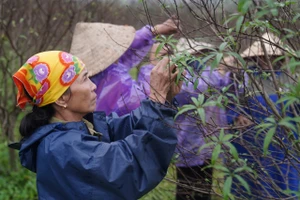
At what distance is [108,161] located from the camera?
2006 millimetres

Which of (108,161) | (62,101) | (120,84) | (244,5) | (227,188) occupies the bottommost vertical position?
(120,84)

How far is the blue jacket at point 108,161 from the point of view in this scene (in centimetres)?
200

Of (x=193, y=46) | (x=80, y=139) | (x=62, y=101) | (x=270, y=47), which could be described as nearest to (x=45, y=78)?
(x=62, y=101)

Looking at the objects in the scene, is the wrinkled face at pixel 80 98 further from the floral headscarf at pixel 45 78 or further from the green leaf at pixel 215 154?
the green leaf at pixel 215 154

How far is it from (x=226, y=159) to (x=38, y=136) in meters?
0.90

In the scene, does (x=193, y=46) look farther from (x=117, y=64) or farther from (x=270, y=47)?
(x=117, y=64)

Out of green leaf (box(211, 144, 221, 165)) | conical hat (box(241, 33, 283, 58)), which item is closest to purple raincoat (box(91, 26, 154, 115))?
conical hat (box(241, 33, 283, 58))

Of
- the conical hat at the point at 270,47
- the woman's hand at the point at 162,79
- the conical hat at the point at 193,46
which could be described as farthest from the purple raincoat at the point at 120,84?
the woman's hand at the point at 162,79

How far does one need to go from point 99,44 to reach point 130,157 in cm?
182

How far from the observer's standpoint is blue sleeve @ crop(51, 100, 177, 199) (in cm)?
199

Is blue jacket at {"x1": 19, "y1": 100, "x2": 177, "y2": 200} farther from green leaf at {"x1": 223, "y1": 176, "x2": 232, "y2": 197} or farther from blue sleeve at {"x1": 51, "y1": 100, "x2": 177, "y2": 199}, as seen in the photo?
green leaf at {"x1": 223, "y1": 176, "x2": 232, "y2": 197}

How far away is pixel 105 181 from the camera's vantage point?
1.99m

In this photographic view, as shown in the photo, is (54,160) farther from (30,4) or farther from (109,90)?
(30,4)

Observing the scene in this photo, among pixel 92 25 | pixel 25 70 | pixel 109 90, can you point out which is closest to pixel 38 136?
pixel 25 70
